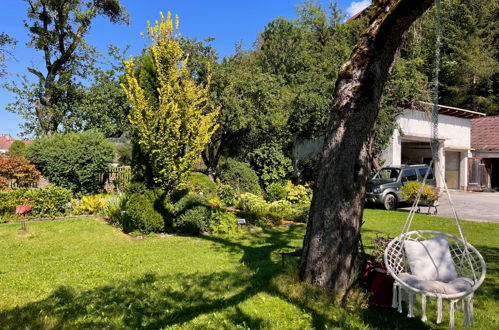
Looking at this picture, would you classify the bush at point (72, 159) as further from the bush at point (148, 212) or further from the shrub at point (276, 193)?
the shrub at point (276, 193)

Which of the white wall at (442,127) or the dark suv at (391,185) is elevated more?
the white wall at (442,127)

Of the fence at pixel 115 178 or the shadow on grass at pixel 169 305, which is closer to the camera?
the shadow on grass at pixel 169 305

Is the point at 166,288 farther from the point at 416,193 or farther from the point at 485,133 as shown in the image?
the point at 485,133

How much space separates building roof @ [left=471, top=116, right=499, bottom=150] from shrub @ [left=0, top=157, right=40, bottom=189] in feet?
93.6

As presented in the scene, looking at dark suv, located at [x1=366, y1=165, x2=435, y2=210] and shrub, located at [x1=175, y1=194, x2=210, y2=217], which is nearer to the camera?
shrub, located at [x1=175, y1=194, x2=210, y2=217]

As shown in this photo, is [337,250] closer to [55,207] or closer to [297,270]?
[297,270]

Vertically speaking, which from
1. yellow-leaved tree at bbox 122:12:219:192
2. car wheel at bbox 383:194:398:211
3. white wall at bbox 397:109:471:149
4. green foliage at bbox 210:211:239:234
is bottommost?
green foliage at bbox 210:211:239:234

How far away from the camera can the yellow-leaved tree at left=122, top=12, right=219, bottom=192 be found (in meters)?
7.66

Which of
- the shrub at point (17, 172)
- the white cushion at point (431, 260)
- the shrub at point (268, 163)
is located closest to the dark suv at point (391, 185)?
the shrub at point (268, 163)

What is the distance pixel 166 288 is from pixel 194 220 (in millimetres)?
3596

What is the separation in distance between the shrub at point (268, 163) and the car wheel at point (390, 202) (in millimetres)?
5268

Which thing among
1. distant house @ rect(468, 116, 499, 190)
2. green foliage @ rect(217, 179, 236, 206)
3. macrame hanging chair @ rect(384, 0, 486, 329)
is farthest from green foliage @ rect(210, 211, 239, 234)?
distant house @ rect(468, 116, 499, 190)

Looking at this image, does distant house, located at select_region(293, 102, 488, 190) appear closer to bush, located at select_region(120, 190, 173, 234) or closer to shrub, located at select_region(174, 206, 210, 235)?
shrub, located at select_region(174, 206, 210, 235)

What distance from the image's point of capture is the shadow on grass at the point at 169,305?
347 centimetres
